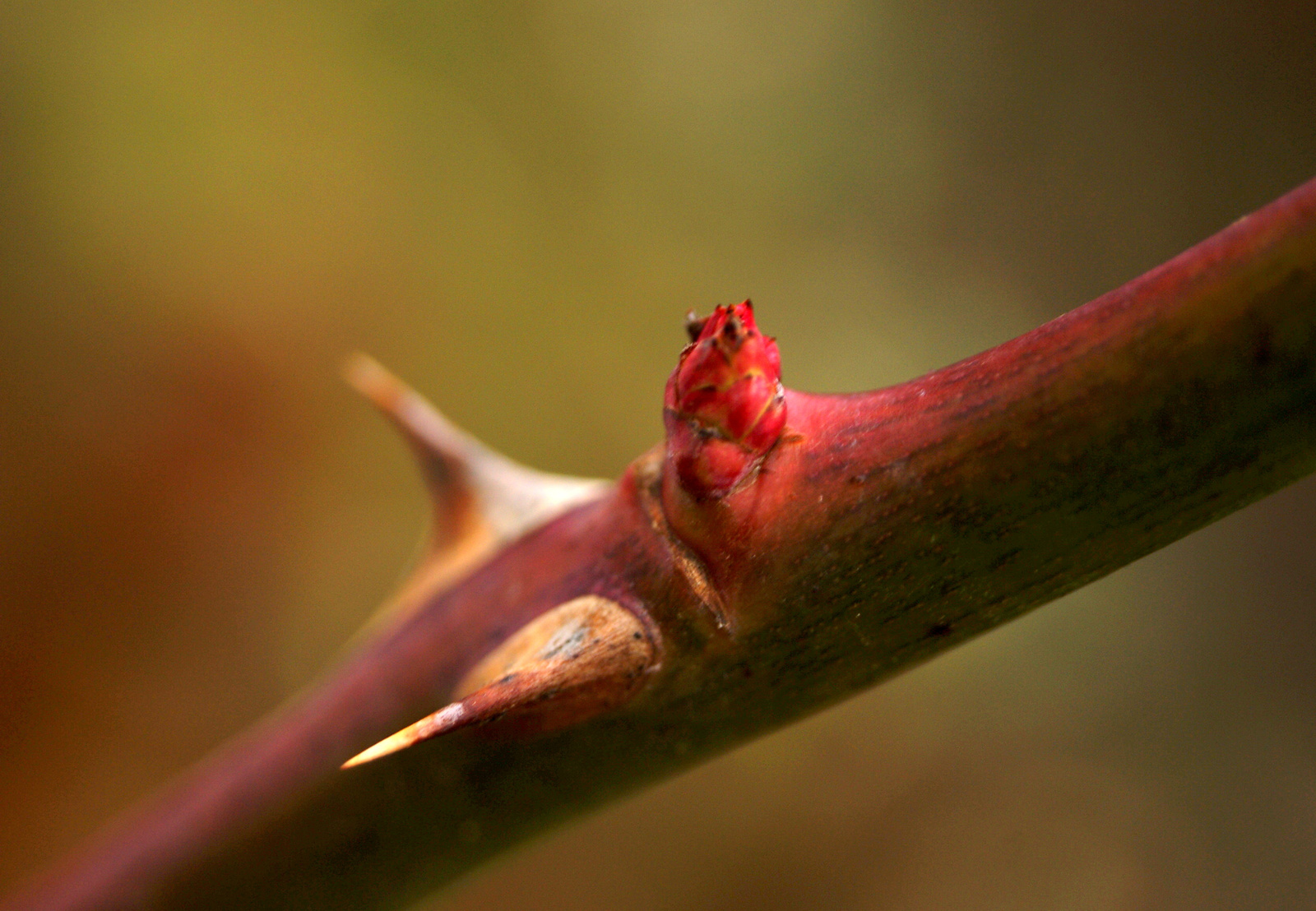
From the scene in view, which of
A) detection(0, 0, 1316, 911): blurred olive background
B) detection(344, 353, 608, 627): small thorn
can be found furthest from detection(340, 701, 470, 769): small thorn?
detection(0, 0, 1316, 911): blurred olive background

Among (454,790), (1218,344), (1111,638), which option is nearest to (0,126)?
(454,790)

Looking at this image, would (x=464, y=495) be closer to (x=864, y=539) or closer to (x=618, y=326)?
(x=864, y=539)

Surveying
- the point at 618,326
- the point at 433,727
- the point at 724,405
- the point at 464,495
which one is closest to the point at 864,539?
the point at 724,405

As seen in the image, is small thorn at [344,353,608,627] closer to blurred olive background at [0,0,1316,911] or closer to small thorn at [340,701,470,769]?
small thorn at [340,701,470,769]

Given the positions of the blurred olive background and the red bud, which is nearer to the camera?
the red bud

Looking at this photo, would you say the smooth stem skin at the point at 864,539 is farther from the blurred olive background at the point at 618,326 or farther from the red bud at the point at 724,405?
the blurred olive background at the point at 618,326

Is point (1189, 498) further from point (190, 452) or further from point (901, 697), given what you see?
point (190, 452)
